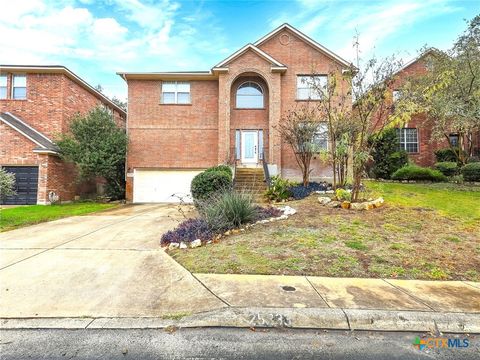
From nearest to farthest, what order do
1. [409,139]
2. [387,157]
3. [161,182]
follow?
[161,182] → [387,157] → [409,139]

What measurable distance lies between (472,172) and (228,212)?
45.2ft

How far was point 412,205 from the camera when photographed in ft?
30.6

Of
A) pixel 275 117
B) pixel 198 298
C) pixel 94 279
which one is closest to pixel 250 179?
pixel 275 117

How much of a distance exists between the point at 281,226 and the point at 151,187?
11.6 m

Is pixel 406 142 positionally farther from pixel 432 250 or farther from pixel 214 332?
pixel 214 332

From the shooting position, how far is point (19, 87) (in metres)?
17.5

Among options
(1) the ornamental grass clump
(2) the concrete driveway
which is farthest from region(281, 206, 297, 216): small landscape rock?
(2) the concrete driveway

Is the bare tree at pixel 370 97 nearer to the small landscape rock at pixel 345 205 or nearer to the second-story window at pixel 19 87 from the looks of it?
the small landscape rock at pixel 345 205

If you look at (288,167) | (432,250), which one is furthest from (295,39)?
(432,250)

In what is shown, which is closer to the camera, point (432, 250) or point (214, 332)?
point (214, 332)

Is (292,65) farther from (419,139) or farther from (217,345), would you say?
(217,345)

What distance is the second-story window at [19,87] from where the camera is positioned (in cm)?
1736

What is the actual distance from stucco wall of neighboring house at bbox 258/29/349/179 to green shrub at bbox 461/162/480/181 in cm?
662

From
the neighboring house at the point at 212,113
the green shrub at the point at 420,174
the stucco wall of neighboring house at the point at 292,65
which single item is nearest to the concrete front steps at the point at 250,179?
the neighboring house at the point at 212,113
